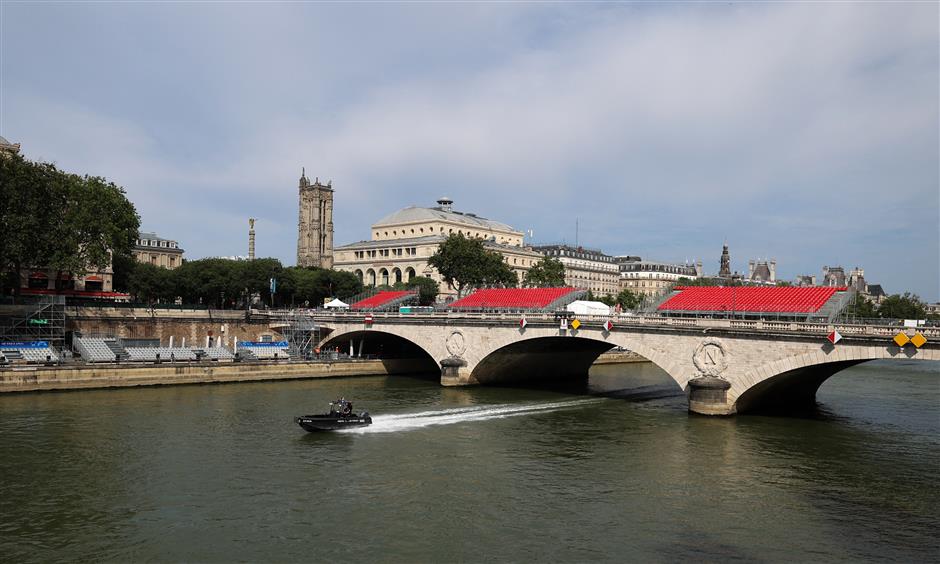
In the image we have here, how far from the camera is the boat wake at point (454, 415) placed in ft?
161

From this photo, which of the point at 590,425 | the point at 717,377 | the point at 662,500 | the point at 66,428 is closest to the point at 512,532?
the point at 662,500

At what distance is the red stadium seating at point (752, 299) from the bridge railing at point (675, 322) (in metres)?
8.10

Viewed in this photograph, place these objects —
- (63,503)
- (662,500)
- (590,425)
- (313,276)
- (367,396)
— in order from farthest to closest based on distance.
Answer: (313,276) → (367,396) → (590,425) → (662,500) → (63,503)

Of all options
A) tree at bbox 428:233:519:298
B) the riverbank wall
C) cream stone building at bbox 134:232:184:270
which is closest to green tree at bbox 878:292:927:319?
tree at bbox 428:233:519:298

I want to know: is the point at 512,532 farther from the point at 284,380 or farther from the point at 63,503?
the point at 284,380

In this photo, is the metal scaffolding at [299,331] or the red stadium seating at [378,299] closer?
the metal scaffolding at [299,331]

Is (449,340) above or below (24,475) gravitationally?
above

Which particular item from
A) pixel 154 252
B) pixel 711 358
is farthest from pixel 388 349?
pixel 154 252

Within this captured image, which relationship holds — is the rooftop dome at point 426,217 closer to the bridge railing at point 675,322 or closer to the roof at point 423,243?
the roof at point 423,243

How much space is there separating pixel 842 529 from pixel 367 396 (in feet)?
138

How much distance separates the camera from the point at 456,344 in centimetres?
7225

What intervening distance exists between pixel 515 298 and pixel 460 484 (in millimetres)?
56838

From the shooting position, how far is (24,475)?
3531 centimetres

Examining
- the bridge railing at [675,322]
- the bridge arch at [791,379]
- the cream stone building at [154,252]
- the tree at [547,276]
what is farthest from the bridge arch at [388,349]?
the cream stone building at [154,252]
